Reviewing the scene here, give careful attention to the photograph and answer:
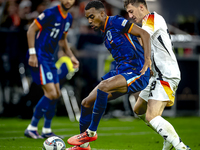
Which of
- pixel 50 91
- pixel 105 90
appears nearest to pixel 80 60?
pixel 50 91

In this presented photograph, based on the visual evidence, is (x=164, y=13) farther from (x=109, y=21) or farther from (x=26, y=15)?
(x=109, y=21)

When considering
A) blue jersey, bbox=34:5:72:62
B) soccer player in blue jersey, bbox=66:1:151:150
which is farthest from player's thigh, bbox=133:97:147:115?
blue jersey, bbox=34:5:72:62

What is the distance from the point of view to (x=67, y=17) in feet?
21.7

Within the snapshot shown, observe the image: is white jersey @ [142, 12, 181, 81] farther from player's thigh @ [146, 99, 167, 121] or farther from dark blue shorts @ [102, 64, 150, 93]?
player's thigh @ [146, 99, 167, 121]

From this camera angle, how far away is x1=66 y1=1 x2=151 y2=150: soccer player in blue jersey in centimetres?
419

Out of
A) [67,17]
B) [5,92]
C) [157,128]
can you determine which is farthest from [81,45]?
[157,128]

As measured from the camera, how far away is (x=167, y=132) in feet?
12.6

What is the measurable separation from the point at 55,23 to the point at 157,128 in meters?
3.30

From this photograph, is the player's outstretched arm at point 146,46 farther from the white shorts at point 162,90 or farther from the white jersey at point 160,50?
the white shorts at point 162,90

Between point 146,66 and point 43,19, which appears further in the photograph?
point 43,19

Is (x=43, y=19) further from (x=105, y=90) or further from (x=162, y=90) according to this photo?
(x=162, y=90)

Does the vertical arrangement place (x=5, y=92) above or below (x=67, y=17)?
below

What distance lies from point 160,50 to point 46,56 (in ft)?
9.11

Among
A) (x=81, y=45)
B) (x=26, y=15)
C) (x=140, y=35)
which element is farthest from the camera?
(x=81, y=45)
